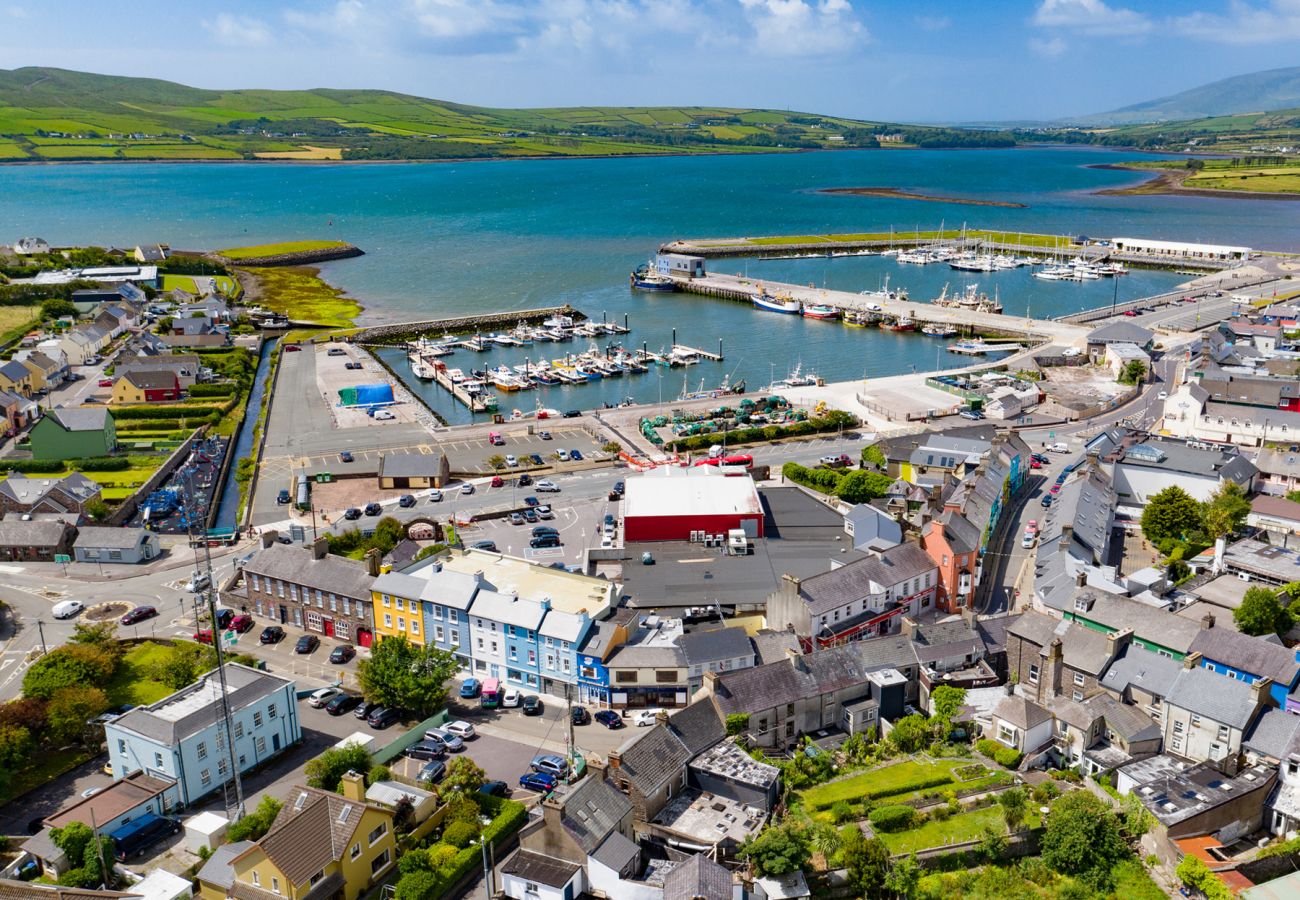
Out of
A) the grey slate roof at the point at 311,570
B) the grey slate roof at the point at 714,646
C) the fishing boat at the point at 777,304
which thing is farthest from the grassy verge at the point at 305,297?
the grey slate roof at the point at 714,646

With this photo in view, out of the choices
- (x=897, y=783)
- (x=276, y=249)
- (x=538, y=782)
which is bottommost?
(x=538, y=782)

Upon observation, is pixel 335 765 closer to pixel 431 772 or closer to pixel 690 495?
pixel 431 772

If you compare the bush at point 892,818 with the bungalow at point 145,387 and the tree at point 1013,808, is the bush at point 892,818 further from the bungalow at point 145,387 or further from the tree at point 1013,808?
the bungalow at point 145,387

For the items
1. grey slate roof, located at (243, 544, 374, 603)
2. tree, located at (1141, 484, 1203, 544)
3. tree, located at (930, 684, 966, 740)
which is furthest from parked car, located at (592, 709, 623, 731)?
tree, located at (1141, 484, 1203, 544)

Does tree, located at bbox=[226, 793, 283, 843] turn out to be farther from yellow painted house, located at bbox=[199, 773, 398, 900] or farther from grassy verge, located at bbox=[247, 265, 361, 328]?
grassy verge, located at bbox=[247, 265, 361, 328]

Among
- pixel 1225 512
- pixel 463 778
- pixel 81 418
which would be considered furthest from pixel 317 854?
pixel 81 418
